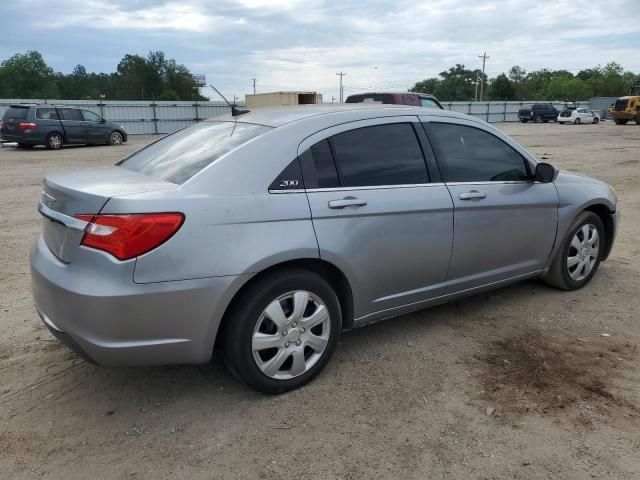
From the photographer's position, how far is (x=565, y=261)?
4.61 metres

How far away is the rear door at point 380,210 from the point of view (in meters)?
3.13

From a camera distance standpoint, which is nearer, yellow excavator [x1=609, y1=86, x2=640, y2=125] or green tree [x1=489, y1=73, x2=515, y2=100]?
yellow excavator [x1=609, y1=86, x2=640, y2=125]

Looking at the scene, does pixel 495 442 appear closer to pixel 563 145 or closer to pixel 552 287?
pixel 552 287

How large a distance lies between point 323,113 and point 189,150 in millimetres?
872

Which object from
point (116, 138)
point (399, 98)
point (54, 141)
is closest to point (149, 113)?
point (116, 138)

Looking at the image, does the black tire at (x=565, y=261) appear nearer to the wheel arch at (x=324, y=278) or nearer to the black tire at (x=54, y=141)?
the wheel arch at (x=324, y=278)

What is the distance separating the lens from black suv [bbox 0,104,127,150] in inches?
733

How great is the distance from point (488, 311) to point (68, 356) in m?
3.15

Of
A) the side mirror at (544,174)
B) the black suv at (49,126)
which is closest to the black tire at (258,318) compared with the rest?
the side mirror at (544,174)

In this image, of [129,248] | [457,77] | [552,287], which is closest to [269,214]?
[129,248]

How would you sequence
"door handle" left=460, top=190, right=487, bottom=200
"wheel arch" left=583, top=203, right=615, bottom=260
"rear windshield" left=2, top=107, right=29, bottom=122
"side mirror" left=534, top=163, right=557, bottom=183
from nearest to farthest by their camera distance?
"door handle" left=460, top=190, right=487, bottom=200 → "side mirror" left=534, top=163, right=557, bottom=183 → "wheel arch" left=583, top=203, right=615, bottom=260 → "rear windshield" left=2, top=107, right=29, bottom=122

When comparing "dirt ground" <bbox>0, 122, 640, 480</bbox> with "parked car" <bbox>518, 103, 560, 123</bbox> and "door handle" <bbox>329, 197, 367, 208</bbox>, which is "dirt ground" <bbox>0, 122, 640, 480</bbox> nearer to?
"door handle" <bbox>329, 197, 367, 208</bbox>

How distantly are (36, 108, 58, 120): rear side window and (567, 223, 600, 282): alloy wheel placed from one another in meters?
19.0

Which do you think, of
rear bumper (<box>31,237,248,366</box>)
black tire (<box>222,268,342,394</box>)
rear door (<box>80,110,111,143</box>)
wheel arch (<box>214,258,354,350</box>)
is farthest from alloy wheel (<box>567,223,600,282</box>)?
rear door (<box>80,110,111,143</box>)
